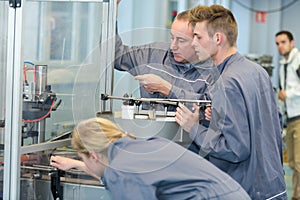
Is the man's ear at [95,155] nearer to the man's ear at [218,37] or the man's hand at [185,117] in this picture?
the man's hand at [185,117]

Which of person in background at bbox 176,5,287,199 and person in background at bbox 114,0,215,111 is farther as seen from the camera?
person in background at bbox 114,0,215,111

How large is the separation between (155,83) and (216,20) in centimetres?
31

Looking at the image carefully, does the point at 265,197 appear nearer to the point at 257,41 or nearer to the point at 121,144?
the point at 121,144

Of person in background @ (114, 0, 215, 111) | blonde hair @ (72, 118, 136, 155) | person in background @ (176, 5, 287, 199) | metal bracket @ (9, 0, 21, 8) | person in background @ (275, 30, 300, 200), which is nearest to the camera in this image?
blonde hair @ (72, 118, 136, 155)

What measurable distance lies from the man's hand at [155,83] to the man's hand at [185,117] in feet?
0.35

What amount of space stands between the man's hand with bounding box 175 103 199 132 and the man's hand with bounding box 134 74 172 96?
0.35 feet

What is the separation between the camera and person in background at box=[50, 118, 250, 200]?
1475 mm

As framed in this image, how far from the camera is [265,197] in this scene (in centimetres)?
202

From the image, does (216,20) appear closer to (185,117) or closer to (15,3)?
(185,117)

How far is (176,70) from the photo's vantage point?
213cm

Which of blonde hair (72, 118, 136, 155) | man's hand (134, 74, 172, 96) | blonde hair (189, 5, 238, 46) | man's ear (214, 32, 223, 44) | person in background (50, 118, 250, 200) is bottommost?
person in background (50, 118, 250, 200)

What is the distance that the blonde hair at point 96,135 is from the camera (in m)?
1.59

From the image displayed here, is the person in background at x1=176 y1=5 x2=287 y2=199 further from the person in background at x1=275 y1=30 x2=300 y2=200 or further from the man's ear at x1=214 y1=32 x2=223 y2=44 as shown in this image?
the person in background at x1=275 y1=30 x2=300 y2=200

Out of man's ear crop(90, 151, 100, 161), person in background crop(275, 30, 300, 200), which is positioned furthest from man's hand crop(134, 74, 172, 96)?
person in background crop(275, 30, 300, 200)
